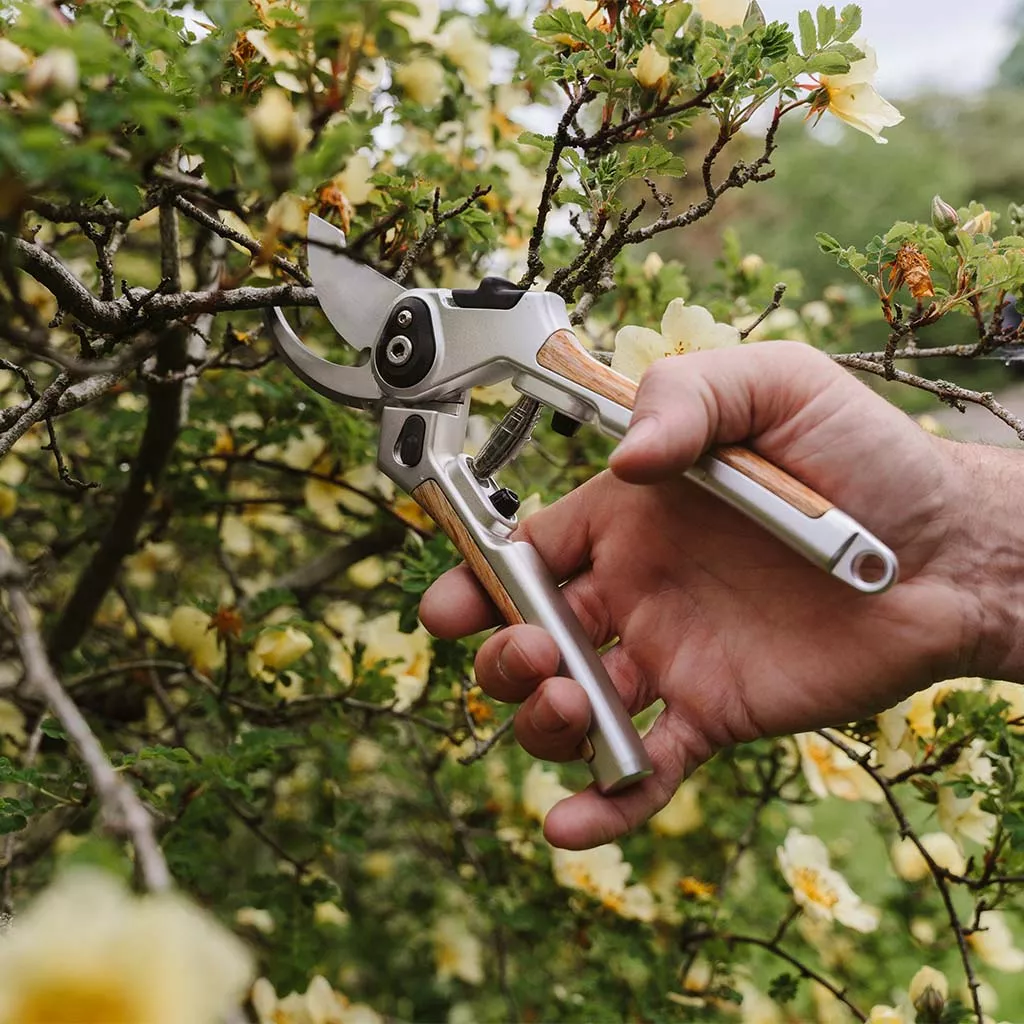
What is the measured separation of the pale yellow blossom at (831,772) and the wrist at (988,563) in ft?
1.72

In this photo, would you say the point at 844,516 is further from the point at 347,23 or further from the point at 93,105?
the point at 93,105

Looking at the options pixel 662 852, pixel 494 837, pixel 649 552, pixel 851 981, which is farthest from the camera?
pixel 662 852

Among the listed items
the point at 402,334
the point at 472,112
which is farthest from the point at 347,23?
the point at 472,112

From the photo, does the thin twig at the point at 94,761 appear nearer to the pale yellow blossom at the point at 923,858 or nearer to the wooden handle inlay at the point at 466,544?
the wooden handle inlay at the point at 466,544

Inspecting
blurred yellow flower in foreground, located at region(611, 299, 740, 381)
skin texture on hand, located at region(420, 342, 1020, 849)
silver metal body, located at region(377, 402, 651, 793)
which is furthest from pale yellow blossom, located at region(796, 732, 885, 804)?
blurred yellow flower in foreground, located at region(611, 299, 740, 381)

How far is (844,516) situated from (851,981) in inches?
76.1

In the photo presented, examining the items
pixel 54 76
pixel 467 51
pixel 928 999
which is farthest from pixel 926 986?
pixel 467 51

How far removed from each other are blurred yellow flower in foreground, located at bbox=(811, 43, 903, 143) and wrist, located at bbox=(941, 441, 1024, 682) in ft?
1.51

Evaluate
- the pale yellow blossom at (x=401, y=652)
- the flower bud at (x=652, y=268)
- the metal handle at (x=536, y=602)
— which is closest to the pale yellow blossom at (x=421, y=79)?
the flower bud at (x=652, y=268)

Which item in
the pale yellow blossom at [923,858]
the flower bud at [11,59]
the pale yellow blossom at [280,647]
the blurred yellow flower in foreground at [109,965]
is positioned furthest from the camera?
the pale yellow blossom at [923,858]

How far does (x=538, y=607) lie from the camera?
128cm

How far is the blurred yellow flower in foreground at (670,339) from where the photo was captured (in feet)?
4.58

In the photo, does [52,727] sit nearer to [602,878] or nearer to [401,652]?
[401,652]

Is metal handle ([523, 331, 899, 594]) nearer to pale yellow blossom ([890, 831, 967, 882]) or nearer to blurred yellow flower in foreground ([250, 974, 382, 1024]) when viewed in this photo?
pale yellow blossom ([890, 831, 967, 882])
